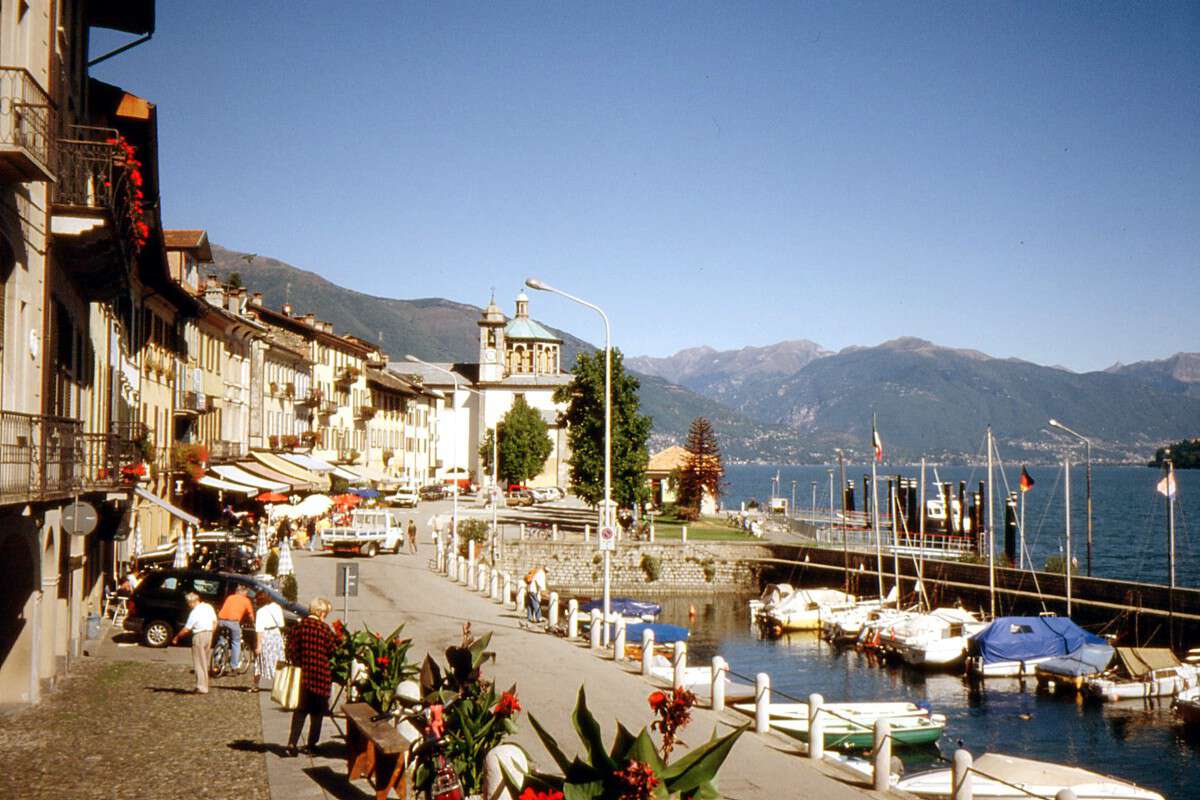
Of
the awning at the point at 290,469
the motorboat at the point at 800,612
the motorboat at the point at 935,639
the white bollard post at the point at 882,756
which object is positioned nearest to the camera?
the white bollard post at the point at 882,756

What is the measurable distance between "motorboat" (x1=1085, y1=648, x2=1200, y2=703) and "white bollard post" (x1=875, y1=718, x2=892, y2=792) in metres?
25.9

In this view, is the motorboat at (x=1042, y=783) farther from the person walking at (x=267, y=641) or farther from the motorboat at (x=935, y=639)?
the motorboat at (x=935, y=639)

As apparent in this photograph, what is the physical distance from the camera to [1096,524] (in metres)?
139

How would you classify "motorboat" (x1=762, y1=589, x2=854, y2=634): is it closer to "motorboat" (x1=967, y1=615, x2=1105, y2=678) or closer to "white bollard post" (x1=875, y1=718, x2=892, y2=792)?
"motorboat" (x1=967, y1=615, x2=1105, y2=678)

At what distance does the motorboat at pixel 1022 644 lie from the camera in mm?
41406

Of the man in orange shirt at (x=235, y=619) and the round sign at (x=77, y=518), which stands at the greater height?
the round sign at (x=77, y=518)

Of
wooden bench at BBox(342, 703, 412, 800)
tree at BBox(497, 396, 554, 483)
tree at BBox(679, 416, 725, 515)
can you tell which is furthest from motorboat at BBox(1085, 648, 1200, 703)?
tree at BBox(497, 396, 554, 483)

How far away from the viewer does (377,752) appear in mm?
11523

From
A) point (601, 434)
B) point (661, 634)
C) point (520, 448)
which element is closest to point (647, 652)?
point (661, 634)

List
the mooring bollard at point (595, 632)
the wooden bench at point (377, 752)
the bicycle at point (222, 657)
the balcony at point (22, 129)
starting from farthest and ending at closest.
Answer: the mooring bollard at point (595, 632) → the bicycle at point (222, 657) → the balcony at point (22, 129) → the wooden bench at point (377, 752)

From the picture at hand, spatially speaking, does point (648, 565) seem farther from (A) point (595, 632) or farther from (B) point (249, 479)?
(A) point (595, 632)

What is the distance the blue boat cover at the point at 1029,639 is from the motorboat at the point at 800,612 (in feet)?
38.6

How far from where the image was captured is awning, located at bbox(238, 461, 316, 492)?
44.0 metres

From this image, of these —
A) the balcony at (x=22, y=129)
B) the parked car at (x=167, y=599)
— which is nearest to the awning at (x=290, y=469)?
the parked car at (x=167, y=599)
